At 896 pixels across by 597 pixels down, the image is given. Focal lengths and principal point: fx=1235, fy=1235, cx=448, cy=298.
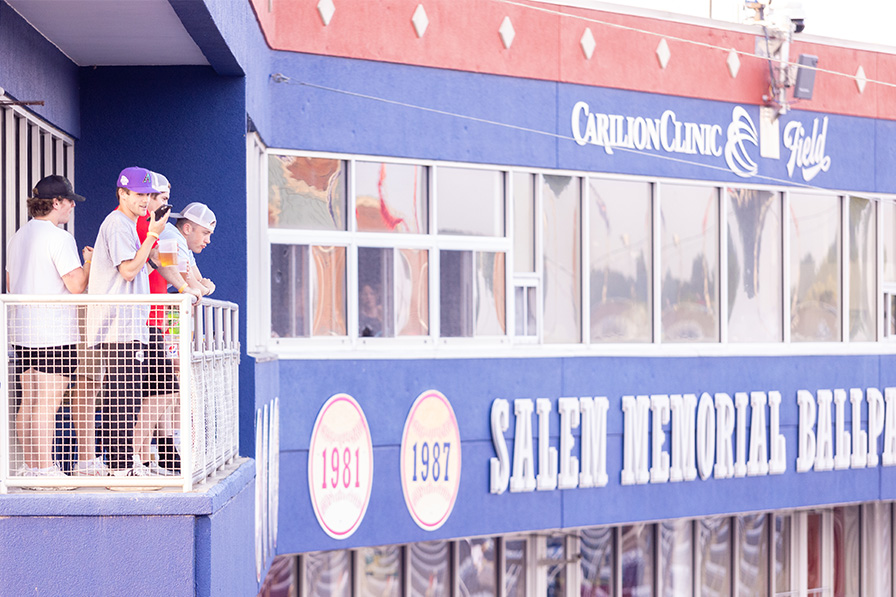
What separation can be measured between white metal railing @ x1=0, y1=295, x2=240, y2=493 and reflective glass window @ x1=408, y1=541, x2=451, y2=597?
22.6ft

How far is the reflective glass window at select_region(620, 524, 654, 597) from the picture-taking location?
14.5 metres

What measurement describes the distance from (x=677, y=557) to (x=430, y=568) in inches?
142

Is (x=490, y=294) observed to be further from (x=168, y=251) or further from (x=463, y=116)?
(x=168, y=251)

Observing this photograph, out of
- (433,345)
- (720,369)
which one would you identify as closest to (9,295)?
(433,345)

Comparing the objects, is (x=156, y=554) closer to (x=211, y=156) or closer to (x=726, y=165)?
(x=211, y=156)

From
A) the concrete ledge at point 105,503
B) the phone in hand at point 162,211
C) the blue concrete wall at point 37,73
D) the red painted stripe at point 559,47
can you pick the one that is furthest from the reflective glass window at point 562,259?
the concrete ledge at point 105,503

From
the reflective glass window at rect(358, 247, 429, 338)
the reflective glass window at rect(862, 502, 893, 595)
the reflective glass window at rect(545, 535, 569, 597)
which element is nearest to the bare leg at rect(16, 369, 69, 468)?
the reflective glass window at rect(358, 247, 429, 338)

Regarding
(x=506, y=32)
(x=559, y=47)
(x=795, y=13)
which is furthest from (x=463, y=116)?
(x=795, y=13)

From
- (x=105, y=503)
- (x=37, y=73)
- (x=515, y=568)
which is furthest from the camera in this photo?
(x=515, y=568)

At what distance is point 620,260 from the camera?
12.6 meters

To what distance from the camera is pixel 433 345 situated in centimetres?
1113

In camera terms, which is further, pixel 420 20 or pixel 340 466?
pixel 420 20

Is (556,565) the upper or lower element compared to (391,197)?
lower

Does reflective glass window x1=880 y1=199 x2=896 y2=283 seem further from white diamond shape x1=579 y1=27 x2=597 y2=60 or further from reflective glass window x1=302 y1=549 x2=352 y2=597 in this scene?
reflective glass window x1=302 y1=549 x2=352 y2=597
